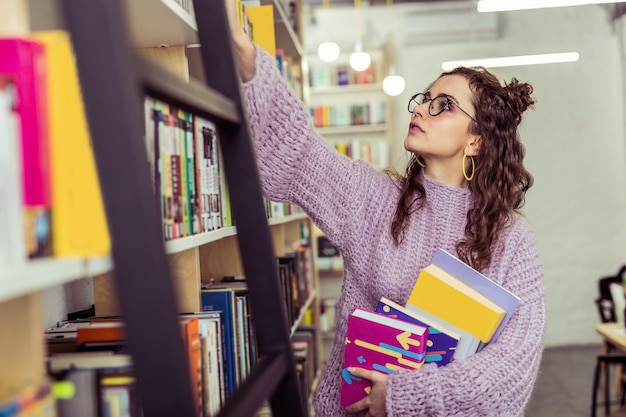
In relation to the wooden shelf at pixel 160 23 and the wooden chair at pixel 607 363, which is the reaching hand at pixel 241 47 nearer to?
the wooden shelf at pixel 160 23

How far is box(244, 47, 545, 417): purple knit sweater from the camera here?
1.55 m

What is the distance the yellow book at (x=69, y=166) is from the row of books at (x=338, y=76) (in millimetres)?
6045

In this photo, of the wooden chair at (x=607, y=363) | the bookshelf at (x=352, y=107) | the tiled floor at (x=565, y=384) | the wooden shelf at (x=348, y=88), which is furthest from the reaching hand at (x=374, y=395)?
the wooden shelf at (x=348, y=88)

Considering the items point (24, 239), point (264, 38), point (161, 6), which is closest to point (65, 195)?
point (24, 239)

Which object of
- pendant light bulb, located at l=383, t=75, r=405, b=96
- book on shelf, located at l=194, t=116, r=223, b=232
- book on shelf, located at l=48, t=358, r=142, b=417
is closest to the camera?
→ book on shelf, located at l=48, t=358, r=142, b=417

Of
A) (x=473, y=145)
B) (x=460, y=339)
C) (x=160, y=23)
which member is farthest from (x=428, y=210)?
(x=160, y=23)

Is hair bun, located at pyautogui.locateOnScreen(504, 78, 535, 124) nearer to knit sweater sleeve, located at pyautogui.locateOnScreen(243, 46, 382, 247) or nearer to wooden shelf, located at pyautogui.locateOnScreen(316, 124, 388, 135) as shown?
knit sweater sleeve, located at pyautogui.locateOnScreen(243, 46, 382, 247)

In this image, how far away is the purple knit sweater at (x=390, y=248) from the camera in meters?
1.55

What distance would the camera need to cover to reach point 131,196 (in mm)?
622

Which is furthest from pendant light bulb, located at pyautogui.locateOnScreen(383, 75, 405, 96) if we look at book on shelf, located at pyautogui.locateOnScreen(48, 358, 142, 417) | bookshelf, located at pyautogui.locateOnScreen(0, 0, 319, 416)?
book on shelf, located at pyautogui.locateOnScreen(48, 358, 142, 417)

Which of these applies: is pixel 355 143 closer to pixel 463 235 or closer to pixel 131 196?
pixel 463 235

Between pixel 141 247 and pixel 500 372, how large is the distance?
48.0 inches

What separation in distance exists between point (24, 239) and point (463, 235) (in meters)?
1.35

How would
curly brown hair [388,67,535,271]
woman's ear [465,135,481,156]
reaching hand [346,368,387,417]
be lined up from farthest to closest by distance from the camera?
1. woman's ear [465,135,481,156]
2. curly brown hair [388,67,535,271]
3. reaching hand [346,368,387,417]
